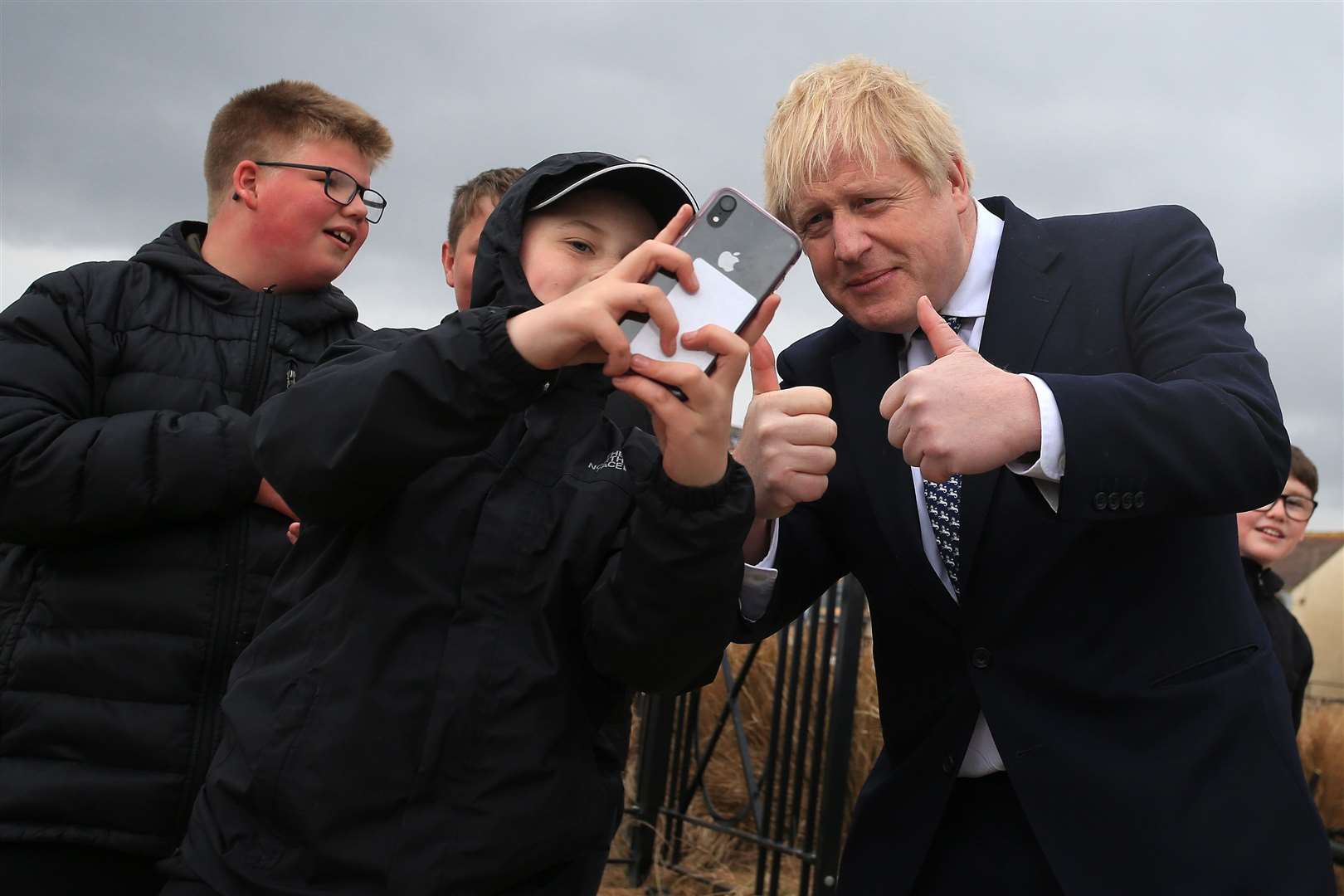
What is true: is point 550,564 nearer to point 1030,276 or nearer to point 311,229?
point 1030,276

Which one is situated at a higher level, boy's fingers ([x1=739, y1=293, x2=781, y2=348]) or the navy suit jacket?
boy's fingers ([x1=739, y1=293, x2=781, y2=348])

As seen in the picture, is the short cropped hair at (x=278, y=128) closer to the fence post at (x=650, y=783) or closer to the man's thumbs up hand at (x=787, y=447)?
the man's thumbs up hand at (x=787, y=447)

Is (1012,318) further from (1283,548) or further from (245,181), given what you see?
(1283,548)

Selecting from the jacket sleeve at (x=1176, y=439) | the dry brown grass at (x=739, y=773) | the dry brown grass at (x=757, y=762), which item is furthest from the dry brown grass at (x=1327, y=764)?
the jacket sleeve at (x=1176, y=439)

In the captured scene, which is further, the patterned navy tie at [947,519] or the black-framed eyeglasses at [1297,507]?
the black-framed eyeglasses at [1297,507]

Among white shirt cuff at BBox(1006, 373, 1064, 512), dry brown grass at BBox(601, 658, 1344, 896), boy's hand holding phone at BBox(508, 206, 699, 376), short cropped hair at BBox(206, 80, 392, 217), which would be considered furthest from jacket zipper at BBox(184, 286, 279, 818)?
dry brown grass at BBox(601, 658, 1344, 896)

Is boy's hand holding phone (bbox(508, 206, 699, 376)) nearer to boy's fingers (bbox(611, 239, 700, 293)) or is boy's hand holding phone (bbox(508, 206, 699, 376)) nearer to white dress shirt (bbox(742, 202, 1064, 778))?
boy's fingers (bbox(611, 239, 700, 293))

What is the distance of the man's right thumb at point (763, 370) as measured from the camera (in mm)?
2133

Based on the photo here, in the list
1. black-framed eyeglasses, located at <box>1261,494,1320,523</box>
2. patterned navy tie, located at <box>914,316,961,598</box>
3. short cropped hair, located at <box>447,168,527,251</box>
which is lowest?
patterned navy tie, located at <box>914,316,961,598</box>

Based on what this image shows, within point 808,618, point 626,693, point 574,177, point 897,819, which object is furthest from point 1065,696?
point 808,618

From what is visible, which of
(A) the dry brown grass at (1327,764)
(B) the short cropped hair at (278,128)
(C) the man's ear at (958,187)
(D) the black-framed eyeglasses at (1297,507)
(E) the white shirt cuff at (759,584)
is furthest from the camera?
(A) the dry brown grass at (1327,764)

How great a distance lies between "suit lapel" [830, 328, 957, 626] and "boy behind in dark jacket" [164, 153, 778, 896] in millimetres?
497

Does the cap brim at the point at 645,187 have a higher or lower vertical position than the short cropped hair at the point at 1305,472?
lower

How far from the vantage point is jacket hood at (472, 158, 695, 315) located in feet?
6.40
